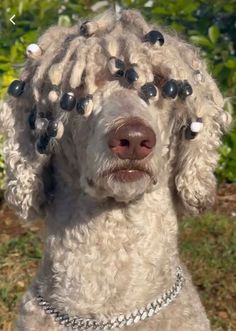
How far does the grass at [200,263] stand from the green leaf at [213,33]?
43.8 inches

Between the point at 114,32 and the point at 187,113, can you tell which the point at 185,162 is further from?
the point at 114,32

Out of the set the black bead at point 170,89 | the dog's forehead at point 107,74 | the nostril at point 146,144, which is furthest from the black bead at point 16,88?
the nostril at point 146,144

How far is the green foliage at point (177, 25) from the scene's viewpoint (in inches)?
238

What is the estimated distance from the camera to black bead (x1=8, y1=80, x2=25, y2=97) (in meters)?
3.26

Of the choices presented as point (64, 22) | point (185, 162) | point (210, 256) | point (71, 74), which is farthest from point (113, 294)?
point (64, 22)

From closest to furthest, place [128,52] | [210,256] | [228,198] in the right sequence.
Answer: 1. [128,52]
2. [210,256]
3. [228,198]

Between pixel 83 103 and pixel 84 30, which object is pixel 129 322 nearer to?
pixel 83 103

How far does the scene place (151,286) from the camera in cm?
325

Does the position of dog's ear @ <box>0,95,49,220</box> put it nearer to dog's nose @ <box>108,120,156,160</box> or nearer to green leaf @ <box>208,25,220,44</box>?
dog's nose @ <box>108,120,156,160</box>

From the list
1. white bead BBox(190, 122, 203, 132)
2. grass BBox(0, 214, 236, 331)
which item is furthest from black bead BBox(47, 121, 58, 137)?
grass BBox(0, 214, 236, 331)

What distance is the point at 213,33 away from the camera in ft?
20.1

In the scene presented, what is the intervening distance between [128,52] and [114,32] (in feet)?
0.36

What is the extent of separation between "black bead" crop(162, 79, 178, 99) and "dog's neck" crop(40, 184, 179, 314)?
1.12 ft

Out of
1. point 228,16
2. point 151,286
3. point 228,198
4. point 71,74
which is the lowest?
point 228,198
